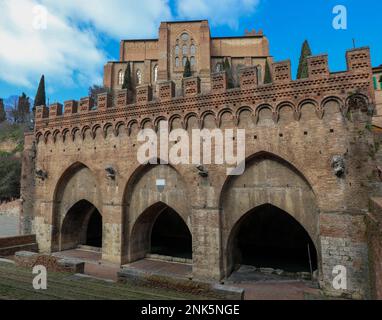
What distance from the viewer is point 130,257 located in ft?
47.6

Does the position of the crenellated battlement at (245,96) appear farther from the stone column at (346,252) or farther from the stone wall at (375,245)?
the stone column at (346,252)

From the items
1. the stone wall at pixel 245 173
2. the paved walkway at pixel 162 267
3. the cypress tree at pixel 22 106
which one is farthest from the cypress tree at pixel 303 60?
the cypress tree at pixel 22 106

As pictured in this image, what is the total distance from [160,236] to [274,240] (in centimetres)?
933

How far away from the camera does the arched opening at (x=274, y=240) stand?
15748 millimetres

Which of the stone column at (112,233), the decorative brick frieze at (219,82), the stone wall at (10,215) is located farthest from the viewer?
the stone wall at (10,215)

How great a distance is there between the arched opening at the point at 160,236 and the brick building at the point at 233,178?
0.40ft

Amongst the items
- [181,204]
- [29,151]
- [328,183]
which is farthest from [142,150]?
[29,151]

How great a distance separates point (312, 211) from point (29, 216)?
1774cm

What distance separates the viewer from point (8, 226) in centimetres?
3027

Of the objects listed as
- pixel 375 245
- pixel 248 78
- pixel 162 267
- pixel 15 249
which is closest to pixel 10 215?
pixel 15 249

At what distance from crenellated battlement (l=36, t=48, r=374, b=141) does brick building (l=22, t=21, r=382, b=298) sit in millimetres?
47

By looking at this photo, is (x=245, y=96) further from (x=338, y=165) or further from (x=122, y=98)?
(x=122, y=98)

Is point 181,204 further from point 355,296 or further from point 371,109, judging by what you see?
point 371,109

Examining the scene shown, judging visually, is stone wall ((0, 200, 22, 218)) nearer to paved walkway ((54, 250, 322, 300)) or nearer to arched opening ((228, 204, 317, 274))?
paved walkway ((54, 250, 322, 300))
